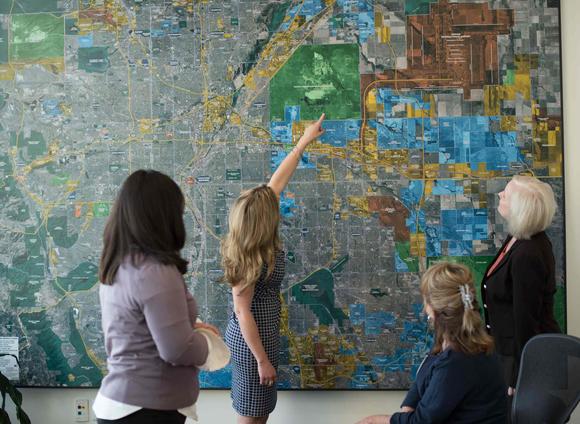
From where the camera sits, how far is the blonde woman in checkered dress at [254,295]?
264cm

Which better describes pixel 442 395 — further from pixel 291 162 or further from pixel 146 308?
pixel 291 162

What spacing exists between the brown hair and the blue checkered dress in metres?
0.91

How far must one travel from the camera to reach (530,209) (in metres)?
2.66

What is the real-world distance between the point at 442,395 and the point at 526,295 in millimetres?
799

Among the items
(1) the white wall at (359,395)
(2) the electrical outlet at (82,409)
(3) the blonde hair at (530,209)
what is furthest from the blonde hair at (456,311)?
(2) the electrical outlet at (82,409)

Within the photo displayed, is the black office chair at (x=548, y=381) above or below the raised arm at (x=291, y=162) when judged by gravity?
below

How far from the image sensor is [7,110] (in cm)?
350

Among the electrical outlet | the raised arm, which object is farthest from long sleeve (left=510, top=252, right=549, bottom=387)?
the electrical outlet

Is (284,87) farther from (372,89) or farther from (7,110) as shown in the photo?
(7,110)

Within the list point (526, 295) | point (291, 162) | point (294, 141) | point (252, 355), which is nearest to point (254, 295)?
point (252, 355)

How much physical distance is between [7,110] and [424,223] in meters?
2.27

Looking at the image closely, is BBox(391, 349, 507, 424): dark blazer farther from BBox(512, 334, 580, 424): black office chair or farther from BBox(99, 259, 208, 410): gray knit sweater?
BBox(99, 259, 208, 410): gray knit sweater

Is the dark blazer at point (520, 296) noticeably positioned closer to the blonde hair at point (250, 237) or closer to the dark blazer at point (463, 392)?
the dark blazer at point (463, 392)

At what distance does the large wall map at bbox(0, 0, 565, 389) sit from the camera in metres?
3.24
